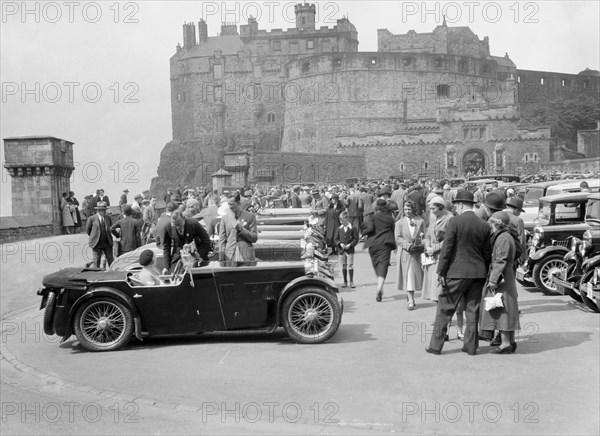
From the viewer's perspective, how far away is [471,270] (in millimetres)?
8070

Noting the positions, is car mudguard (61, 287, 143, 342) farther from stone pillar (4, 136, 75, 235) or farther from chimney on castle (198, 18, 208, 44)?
chimney on castle (198, 18, 208, 44)

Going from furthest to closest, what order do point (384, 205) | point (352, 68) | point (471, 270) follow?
point (352, 68), point (384, 205), point (471, 270)

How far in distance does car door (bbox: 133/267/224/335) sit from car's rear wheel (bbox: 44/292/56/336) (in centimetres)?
94

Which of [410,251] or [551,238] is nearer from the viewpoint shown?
[410,251]

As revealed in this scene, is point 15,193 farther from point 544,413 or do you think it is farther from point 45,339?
point 544,413

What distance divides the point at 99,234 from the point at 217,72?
83639 mm

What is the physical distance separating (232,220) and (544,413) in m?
5.87

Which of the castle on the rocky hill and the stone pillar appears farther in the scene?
the castle on the rocky hill

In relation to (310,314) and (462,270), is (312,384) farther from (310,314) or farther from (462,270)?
(462,270)

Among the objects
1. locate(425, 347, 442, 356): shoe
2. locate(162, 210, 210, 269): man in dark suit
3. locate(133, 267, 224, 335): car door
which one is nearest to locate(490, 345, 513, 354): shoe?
locate(425, 347, 442, 356): shoe

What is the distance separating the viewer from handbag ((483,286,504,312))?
808cm

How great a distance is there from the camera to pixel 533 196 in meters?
19.2

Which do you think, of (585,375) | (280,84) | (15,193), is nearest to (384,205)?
(585,375)

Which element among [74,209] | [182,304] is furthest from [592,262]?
[74,209]
